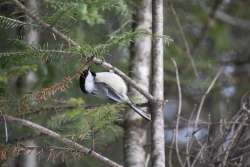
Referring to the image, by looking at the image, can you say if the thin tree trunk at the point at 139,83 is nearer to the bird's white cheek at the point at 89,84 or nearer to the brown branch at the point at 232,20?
the bird's white cheek at the point at 89,84

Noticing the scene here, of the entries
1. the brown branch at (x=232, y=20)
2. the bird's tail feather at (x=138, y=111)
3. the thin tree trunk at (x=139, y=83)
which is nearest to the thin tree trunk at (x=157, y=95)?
the bird's tail feather at (x=138, y=111)

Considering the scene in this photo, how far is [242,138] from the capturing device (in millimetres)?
3084

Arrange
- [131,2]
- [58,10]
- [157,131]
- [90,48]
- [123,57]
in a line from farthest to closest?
[123,57]
[131,2]
[157,131]
[58,10]
[90,48]

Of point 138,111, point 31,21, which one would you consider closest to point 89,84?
point 138,111

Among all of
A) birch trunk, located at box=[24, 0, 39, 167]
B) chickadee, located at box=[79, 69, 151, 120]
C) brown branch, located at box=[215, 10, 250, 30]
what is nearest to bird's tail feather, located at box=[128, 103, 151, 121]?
chickadee, located at box=[79, 69, 151, 120]

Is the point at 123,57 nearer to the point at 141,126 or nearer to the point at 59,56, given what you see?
the point at 141,126

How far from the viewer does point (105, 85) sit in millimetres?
2742

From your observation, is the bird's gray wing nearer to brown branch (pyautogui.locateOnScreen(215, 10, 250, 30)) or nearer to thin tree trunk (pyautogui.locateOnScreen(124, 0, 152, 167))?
thin tree trunk (pyautogui.locateOnScreen(124, 0, 152, 167))

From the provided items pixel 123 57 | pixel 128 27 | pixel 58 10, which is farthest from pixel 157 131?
pixel 123 57

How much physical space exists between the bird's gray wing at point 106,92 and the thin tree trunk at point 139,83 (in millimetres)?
372

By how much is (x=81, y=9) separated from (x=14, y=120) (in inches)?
23.0

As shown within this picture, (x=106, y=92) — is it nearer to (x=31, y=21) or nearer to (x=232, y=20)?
(x=31, y=21)

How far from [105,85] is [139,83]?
61 centimetres

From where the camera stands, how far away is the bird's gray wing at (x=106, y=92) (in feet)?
9.02
